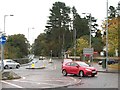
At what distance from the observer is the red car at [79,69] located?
30.3 metres

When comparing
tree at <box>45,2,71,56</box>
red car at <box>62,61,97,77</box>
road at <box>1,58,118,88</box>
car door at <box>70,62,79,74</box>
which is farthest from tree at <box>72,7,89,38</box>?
road at <box>1,58,118,88</box>

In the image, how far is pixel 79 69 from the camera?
30656 mm

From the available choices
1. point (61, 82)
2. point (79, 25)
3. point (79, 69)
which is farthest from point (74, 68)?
point (79, 25)

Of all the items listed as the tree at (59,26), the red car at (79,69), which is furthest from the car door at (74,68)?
the tree at (59,26)

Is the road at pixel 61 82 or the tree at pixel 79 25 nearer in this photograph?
the road at pixel 61 82

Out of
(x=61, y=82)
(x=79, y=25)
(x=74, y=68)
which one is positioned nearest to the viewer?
(x=61, y=82)

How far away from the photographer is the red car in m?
30.3

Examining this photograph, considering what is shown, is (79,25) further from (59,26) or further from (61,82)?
(61,82)

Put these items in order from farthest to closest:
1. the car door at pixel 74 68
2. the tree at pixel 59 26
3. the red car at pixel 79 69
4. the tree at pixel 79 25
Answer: the tree at pixel 79 25 → the tree at pixel 59 26 → the car door at pixel 74 68 → the red car at pixel 79 69

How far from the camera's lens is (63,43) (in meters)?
127

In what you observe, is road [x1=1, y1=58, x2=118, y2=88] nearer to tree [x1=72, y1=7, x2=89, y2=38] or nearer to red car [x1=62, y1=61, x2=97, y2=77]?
red car [x1=62, y1=61, x2=97, y2=77]

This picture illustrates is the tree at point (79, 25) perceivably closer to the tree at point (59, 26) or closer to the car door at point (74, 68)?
the tree at point (59, 26)

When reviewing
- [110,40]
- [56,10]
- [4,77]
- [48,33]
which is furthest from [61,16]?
[4,77]

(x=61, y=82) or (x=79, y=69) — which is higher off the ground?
(x=79, y=69)
